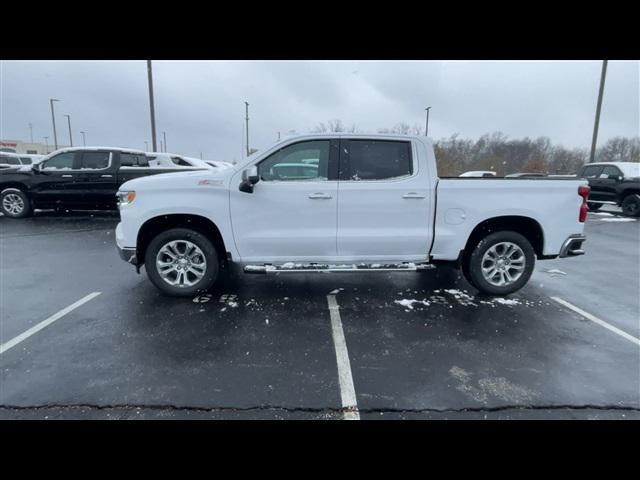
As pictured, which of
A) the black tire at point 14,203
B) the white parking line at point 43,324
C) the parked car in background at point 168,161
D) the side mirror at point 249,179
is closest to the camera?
the white parking line at point 43,324

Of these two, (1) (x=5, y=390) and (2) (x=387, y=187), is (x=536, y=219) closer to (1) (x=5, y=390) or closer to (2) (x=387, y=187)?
(2) (x=387, y=187)

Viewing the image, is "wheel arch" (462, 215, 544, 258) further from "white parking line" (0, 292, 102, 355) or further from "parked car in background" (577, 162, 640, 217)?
"parked car in background" (577, 162, 640, 217)

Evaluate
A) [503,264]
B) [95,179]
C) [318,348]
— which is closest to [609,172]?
[503,264]

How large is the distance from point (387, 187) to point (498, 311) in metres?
1.98

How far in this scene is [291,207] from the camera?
169 inches

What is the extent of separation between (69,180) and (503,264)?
1068 centimetres

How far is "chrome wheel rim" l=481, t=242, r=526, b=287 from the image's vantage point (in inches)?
180

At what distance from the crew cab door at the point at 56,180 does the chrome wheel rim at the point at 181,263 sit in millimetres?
7256

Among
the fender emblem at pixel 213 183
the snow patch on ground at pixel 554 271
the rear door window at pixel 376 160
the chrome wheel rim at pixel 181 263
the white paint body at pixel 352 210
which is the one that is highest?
the rear door window at pixel 376 160

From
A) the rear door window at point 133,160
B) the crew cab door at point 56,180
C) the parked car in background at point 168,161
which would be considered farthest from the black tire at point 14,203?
the parked car in background at point 168,161

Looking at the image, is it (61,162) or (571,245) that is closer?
(571,245)

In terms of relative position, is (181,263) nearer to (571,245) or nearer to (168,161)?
(571,245)

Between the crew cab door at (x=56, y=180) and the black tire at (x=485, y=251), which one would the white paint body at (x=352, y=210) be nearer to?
the black tire at (x=485, y=251)

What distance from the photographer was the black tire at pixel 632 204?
12242 mm
